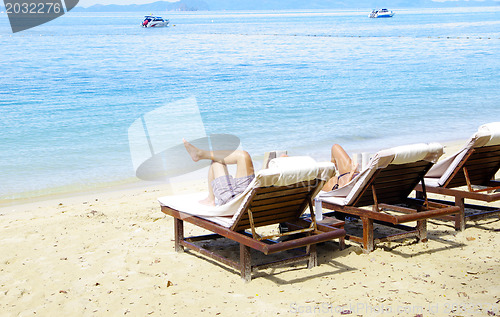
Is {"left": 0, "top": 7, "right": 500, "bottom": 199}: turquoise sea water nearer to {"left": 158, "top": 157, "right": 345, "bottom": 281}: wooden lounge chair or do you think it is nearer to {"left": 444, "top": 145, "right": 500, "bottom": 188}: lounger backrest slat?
{"left": 158, "top": 157, "right": 345, "bottom": 281}: wooden lounge chair

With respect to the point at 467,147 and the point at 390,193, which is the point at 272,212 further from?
the point at 467,147

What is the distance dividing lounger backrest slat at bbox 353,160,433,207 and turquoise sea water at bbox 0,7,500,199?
593 cm

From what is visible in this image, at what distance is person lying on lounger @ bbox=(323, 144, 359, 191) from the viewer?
17.6ft

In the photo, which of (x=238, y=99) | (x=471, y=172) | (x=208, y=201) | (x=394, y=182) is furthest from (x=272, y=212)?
(x=238, y=99)

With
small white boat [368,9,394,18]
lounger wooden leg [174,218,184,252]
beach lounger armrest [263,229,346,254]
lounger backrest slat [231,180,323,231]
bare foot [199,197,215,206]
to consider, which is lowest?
small white boat [368,9,394,18]

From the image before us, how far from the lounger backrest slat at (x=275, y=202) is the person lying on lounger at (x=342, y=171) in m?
0.97

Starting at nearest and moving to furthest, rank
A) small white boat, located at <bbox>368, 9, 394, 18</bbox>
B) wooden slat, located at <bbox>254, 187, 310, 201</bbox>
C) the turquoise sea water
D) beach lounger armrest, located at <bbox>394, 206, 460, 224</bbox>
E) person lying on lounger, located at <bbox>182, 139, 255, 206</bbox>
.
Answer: wooden slat, located at <bbox>254, 187, 310, 201</bbox> < beach lounger armrest, located at <bbox>394, 206, 460, 224</bbox> < person lying on lounger, located at <bbox>182, 139, 255, 206</bbox> < the turquoise sea water < small white boat, located at <bbox>368, 9, 394, 18</bbox>

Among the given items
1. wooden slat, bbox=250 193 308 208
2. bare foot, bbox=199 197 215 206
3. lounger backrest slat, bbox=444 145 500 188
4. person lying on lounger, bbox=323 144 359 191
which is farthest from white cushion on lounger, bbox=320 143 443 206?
bare foot, bbox=199 197 215 206

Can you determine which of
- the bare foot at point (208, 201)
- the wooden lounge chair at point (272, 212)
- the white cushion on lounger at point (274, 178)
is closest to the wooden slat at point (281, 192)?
the wooden lounge chair at point (272, 212)

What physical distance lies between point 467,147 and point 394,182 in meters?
0.83

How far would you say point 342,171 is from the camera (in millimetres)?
5633

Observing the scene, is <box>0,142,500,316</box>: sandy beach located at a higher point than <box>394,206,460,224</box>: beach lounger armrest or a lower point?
lower

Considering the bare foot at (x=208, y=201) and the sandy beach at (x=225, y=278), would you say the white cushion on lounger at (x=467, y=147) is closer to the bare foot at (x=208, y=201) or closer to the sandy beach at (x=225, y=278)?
the sandy beach at (x=225, y=278)

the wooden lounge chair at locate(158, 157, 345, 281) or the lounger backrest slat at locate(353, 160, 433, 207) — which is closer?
the wooden lounge chair at locate(158, 157, 345, 281)
